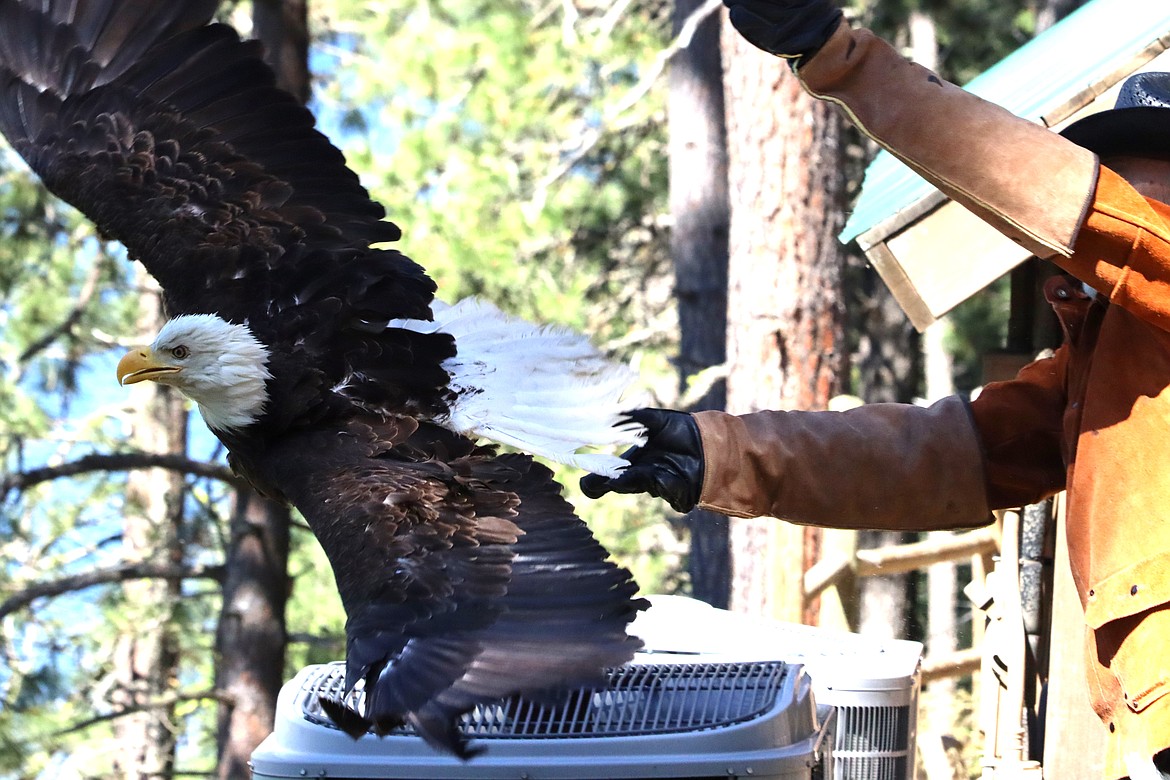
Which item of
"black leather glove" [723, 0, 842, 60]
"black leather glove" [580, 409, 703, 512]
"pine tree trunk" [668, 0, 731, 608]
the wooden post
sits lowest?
the wooden post

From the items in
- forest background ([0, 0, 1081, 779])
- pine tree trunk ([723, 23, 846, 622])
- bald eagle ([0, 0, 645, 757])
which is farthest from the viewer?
forest background ([0, 0, 1081, 779])

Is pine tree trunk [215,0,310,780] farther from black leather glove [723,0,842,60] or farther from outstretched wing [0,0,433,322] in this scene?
black leather glove [723,0,842,60]

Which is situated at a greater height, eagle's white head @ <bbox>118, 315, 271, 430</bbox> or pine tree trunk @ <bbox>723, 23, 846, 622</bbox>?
pine tree trunk @ <bbox>723, 23, 846, 622</bbox>

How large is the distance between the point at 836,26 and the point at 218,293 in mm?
2219

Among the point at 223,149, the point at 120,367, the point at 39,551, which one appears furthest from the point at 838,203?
the point at 39,551

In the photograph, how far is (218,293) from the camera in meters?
3.97

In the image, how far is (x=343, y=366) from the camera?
3.62m

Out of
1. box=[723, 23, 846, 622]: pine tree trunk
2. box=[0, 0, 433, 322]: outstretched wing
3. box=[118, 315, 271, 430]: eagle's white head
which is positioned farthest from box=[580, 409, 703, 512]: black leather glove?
box=[723, 23, 846, 622]: pine tree trunk

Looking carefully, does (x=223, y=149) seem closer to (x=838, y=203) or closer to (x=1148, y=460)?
(x=1148, y=460)

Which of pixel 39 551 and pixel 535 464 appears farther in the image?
pixel 39 551

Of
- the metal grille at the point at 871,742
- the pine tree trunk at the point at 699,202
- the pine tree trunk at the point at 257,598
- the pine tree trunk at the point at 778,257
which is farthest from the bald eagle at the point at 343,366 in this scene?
the pine tree trunk at the point at 699,202

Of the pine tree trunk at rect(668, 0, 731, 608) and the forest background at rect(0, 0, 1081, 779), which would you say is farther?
the pine tree trunk at rect(668, 0, 731, 608)

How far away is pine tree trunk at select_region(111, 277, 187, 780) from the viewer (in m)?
9.70

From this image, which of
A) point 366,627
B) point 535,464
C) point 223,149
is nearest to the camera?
point 366,627
